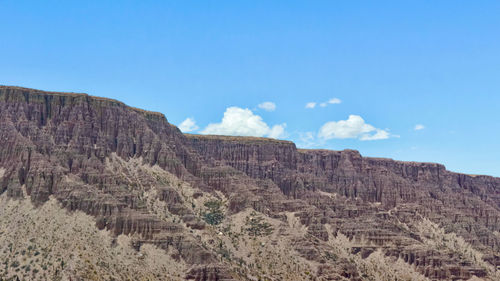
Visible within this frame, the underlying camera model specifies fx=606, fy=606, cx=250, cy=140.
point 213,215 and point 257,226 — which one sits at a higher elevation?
point 213,215

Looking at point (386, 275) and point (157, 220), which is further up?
point (157, 220)

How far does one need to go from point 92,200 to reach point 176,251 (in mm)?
27823

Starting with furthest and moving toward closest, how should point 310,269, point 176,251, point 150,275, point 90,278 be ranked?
point 310,269, point 176,251, point 150,275, point 90,278

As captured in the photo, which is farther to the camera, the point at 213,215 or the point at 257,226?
the point at 213,215

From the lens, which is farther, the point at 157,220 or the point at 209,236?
the point at 209,236

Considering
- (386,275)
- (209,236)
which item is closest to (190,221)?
(209,236)

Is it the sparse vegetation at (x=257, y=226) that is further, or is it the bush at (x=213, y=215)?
the bush at (x=213, y=215)

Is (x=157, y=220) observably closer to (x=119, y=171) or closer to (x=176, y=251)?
(x=176, y=251)

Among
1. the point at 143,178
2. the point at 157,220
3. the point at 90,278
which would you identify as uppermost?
the point at 143,178

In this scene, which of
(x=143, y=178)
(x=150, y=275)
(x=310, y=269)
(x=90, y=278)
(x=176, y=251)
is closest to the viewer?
(x=90, y=278)

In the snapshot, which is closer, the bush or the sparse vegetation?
the sparse vegetation

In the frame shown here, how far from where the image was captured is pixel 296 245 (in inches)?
7224

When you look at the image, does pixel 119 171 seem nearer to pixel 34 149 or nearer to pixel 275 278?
pixel 34 149

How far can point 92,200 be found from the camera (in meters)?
167
